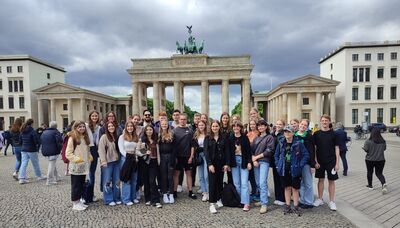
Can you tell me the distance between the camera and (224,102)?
157ft

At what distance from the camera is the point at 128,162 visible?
6.12 meters

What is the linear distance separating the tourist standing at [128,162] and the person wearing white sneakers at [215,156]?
1.83m

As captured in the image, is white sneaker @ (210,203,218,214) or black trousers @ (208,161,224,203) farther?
black trousers @ (208,161,224,203)

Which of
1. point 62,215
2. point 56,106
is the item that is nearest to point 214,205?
point 62,215

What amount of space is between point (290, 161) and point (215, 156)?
1694 mm

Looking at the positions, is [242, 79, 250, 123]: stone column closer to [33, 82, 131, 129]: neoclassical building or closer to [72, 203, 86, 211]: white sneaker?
[33, 82, 131, 129]: neoclassical building

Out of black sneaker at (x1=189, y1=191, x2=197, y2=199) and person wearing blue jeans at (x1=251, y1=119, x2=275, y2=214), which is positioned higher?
person wearing blue jeans at (x1=251, y1=119, x2=275, y2=214)

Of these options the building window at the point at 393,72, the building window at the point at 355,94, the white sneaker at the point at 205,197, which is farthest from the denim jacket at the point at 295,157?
the building window at the point at 393,72

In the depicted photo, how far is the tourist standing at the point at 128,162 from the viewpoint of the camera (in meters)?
6.13

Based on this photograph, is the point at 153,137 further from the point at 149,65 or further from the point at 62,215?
the point at 149,65

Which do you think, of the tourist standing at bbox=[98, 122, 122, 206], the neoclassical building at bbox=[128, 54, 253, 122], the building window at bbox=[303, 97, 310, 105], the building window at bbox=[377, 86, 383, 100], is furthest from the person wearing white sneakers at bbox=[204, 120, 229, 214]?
the building window at bbox=[377, 86, 383, 100]

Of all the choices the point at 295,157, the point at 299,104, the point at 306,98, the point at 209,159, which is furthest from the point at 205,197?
the point at 306,98

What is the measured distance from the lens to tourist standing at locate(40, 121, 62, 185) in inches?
338

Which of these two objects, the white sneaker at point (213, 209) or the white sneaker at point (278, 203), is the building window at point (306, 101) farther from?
the white sneaker at point (213, 209)
